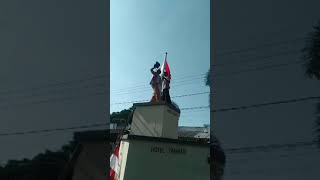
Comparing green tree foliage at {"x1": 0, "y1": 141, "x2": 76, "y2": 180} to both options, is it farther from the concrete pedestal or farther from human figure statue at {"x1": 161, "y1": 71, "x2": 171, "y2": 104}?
human figure statue at {"x1": 161, "y1": 71, "x2": 171, "y2": 104}

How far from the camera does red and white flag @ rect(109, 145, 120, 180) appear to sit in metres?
2.25

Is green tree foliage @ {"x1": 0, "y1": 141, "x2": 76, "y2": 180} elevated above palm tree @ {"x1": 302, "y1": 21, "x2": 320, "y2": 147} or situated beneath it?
situated beneath

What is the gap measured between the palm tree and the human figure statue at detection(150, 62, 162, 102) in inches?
23.1

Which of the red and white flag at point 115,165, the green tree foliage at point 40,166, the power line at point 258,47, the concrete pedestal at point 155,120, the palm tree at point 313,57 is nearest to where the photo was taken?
the palm tree at point 313,57

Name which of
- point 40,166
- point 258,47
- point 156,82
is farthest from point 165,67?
point 40,166

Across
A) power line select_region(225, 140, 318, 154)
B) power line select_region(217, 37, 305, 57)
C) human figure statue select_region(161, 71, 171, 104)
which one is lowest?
power line select_region(225, 140, 318, 154)

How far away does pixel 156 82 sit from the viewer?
2141mm

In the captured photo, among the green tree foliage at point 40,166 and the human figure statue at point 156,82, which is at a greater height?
the human figure statue at point 156,82

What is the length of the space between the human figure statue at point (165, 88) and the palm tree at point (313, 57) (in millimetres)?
541

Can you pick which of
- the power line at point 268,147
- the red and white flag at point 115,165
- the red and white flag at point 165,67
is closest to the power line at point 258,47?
the red and white flag at point 165,67

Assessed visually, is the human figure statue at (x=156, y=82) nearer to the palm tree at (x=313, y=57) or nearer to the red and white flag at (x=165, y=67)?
the red and white flag at (x=165, y=67)

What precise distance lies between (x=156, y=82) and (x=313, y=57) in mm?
641

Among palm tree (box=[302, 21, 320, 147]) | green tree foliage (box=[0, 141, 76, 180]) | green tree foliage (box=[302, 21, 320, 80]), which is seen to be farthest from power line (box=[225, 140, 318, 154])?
green tree foliage (box=[0, 141, 76, 180])

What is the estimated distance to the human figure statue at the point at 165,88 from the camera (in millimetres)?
2078
